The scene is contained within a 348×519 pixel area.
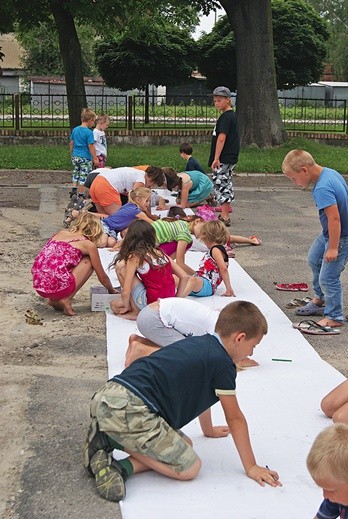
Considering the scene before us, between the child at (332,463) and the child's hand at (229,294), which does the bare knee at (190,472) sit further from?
the child's hand at (229,294)

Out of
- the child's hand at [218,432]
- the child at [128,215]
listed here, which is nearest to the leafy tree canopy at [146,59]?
the child at [128,215]

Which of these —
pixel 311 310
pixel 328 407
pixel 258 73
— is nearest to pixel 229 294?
pixel 311 310

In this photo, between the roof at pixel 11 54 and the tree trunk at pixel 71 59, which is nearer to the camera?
the tree trunk at pixel 71 59

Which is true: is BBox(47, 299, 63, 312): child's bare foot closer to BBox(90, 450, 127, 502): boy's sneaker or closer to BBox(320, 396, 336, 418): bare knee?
BBox(320, 396, 336, 418): bare knee

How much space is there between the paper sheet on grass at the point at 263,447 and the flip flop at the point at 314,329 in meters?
0.13

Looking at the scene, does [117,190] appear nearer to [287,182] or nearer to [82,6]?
[287,182]

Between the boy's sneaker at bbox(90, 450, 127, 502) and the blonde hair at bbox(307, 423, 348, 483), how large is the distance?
52.3 inches

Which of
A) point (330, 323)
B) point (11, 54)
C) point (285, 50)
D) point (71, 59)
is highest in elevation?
point (11, 54)

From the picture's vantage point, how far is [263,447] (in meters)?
4.76

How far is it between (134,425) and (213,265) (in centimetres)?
407

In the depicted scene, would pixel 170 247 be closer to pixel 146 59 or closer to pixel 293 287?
pixel 293 287

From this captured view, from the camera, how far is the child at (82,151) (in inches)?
529

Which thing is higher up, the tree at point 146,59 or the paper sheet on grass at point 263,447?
the tree at point 146,59

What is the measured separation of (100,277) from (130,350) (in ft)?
6.06
